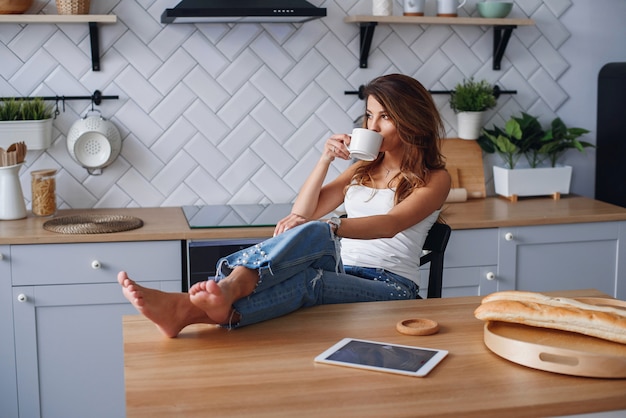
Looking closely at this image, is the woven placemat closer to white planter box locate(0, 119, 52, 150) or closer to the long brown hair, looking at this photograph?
white planter box locate(0, 119, 52, 150)

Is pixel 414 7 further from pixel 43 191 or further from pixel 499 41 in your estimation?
pixel 43 191

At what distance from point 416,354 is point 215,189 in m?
2.08

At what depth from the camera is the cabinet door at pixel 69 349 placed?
3072 mm

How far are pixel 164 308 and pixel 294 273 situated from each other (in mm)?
391

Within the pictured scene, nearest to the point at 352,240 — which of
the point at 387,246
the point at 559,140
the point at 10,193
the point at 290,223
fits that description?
the point at 387,246

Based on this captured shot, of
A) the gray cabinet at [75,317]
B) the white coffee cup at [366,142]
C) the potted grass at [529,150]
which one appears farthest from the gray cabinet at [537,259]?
the gray cabinet at [75,317]

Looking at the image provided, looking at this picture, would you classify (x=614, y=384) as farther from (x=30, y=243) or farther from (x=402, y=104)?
(x=30, y=243)

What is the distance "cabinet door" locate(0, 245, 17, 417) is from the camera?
3.03m

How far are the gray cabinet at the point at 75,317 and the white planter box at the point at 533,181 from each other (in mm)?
1574

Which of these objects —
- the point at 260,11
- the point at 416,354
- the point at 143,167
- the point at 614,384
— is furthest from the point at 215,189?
the point at 614,384

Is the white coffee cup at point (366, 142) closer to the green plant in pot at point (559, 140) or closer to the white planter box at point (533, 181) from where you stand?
the white planter box at point (533, 181)

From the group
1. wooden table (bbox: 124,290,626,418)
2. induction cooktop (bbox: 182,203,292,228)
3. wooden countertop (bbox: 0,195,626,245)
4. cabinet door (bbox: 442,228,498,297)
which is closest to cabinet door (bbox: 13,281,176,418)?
wooden countertop (bbox: 0,195,626,245)

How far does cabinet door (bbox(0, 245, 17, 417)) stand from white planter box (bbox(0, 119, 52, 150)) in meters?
0.56

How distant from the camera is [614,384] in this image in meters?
1.62
